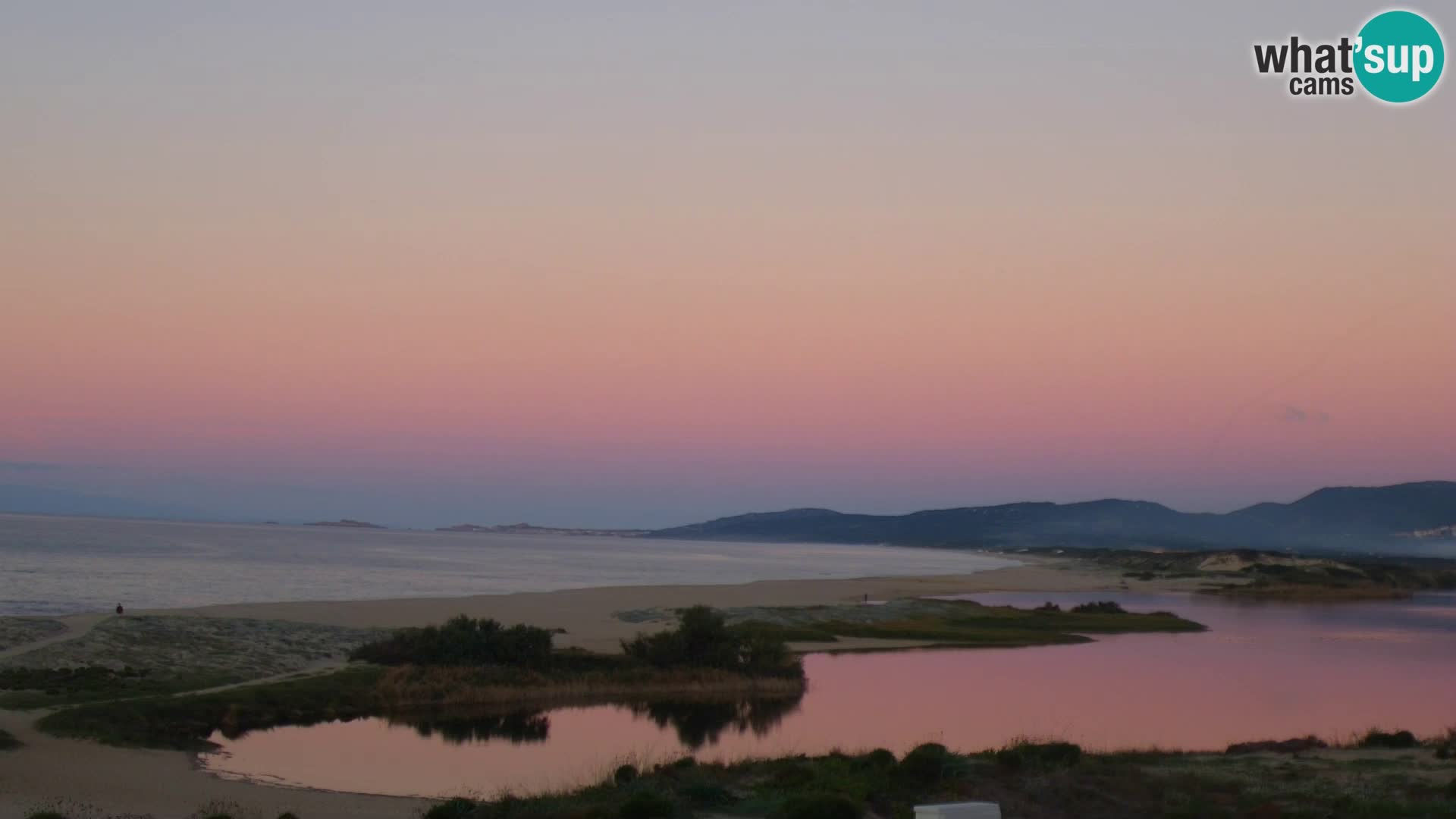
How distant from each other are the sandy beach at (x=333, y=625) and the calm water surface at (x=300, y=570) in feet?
25.7

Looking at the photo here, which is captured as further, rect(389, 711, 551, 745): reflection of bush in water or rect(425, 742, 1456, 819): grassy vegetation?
rect(389, 711, 551, 745): reflection of bush in water

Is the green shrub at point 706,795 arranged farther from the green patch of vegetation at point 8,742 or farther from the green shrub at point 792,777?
the green patch of vegetation at point 8,742

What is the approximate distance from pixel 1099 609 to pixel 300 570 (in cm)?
5465

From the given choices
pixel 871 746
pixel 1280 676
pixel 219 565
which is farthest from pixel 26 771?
pixel 219 565

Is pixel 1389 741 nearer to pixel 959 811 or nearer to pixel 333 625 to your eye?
pixel 959 811

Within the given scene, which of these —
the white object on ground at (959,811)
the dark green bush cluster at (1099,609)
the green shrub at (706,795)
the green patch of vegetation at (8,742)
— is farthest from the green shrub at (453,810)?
the dark green bush cluster at (1099,609)

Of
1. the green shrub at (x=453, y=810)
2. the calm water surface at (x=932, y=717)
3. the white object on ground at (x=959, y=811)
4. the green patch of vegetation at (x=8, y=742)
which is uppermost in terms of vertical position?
the white object on ground at (x=959, y=811)

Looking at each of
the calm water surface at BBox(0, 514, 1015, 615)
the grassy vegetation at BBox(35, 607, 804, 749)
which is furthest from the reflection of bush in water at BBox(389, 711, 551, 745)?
the calm water surface at BBox(0, 514, 1015, 615)

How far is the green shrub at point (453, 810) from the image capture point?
51.5 ft

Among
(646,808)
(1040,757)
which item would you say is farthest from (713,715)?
(646,808)

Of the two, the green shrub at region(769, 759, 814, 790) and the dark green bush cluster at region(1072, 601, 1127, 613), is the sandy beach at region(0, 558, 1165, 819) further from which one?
the dark green bush cluster at region(1072, 601, 1127, 613)

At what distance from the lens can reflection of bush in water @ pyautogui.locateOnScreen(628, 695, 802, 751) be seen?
2933 centimetres

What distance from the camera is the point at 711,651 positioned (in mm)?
37531

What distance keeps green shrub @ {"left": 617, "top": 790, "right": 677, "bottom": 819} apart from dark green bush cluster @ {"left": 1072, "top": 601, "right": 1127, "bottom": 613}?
174 ft
